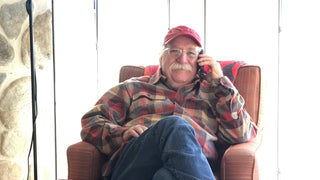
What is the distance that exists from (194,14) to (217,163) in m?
1.58

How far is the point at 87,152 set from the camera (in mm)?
1512

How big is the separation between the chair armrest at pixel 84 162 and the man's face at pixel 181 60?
577 mm

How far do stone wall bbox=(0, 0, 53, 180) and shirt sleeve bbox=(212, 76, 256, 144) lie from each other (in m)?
1.21

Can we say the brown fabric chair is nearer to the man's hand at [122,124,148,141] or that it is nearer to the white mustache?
the man's hand at [122,124,148,141]

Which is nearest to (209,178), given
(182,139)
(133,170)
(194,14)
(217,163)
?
(182,139)

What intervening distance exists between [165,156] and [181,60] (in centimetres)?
71

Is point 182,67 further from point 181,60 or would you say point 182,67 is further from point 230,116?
point 230,116

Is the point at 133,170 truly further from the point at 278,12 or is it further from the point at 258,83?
the point at 278,12

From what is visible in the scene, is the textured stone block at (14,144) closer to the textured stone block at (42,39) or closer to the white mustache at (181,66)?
the textured stone block at (42,39)

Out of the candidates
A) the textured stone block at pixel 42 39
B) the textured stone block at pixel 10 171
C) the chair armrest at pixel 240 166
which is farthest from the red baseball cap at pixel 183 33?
the textured stone block at pixel 10 171

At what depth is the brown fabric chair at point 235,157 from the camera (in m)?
1.39

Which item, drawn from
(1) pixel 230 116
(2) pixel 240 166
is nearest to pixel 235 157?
(2) pixel 240 166

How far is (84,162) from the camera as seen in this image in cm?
150

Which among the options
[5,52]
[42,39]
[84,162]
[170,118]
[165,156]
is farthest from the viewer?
[42,39]
